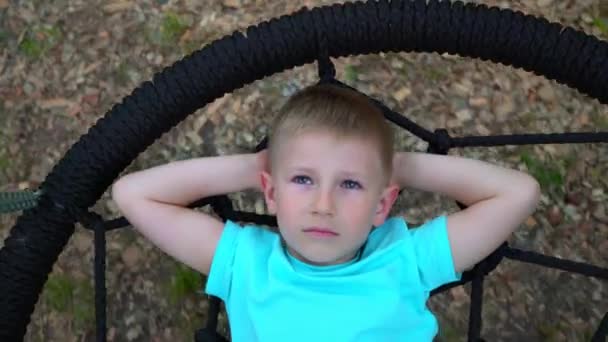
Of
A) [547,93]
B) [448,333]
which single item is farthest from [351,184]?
[547,93]

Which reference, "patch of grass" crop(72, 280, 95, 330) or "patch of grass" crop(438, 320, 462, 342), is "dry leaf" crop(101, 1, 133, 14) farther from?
"patch of grass" crop(438, 320, 462, 342)

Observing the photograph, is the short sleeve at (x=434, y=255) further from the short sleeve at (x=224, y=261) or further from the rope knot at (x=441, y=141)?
the short sleeve at (x=224, y=261)

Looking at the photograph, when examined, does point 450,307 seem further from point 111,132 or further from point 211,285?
point 111,132

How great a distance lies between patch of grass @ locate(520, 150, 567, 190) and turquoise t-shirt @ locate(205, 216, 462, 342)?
1.78 ft

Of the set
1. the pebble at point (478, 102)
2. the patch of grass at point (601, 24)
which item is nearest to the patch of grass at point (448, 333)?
the pebble at point (478, 102)

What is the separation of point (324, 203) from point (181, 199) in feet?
0.71

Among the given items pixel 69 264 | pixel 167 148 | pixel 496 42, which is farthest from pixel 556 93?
pixel 69 264

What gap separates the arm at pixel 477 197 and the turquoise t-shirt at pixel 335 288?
0.07 ft

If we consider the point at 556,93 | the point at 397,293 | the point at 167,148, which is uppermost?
the point at 556,93

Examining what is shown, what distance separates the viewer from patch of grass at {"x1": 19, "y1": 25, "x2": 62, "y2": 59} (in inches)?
66.6

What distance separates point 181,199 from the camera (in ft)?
3.56

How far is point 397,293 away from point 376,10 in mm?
353

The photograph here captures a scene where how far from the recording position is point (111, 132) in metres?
1.09

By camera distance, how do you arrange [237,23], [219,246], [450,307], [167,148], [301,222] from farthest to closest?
[237,23], [167,148], [450,307], [219,246], [301,222]
